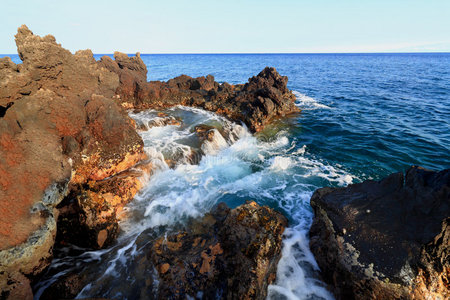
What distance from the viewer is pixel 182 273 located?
16.6ft

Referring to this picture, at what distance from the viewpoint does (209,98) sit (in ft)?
66.1

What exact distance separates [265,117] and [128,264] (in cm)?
1440

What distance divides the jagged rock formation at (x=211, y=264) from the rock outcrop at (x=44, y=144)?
4.30ft

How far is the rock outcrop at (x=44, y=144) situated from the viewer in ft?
16.4

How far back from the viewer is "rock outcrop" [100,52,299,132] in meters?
17.3

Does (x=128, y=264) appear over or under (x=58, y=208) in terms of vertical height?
under

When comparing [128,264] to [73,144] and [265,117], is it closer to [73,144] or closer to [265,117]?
[73,144]

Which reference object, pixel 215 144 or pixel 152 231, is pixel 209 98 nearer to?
pixel 215 144

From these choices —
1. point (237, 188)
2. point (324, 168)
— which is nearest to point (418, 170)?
point (324, 168)

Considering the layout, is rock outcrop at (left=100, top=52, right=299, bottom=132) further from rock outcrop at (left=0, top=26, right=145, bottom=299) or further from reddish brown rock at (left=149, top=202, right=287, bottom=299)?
reddish brown rock at (left=149, top=202, right=287, bottom=299)

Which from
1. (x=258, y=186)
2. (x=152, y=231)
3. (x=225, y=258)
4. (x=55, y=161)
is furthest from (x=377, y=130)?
(x=55, y=161)

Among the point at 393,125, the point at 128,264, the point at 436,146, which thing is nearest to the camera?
the point at 128,264

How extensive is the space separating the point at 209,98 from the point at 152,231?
15.3 m

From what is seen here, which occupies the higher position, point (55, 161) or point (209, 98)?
point (209, 98)
